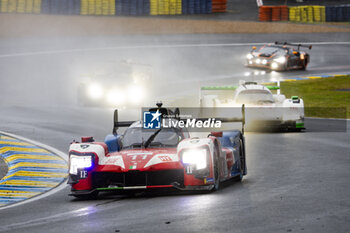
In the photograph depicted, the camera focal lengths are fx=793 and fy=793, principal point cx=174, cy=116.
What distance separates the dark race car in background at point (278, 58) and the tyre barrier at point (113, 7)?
12.6 metres

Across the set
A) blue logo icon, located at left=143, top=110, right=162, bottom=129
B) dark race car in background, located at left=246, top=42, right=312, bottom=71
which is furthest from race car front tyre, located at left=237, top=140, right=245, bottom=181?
dark race car in background, located at left=246, top=42, right=312, bottom=71

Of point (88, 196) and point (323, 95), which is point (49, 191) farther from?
point (323, 95)

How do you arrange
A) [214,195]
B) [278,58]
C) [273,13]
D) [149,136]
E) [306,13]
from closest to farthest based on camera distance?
1. [214,195]
2. [149,136]
3. [278,58]
4. [273,13]
5. [306,13]

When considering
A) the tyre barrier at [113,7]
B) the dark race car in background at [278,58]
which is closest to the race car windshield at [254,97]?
the dark race car in background at [278,58]

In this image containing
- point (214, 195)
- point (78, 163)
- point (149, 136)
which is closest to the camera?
point (214, 195)

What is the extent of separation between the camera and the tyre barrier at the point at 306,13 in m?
50.4

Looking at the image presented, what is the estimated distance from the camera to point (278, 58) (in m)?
38.2

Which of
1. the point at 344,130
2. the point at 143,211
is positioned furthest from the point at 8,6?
the point at 143,211

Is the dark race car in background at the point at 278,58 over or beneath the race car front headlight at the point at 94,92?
over

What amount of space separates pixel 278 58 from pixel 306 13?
1451 centimetres

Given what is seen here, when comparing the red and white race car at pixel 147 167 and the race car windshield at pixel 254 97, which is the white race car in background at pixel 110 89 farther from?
the red and white race car at pixel 147 167

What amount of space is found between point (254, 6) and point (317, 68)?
54.7ft

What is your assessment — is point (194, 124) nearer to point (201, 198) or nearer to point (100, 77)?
point (201, 198)

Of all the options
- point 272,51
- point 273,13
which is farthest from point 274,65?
point 273,13
